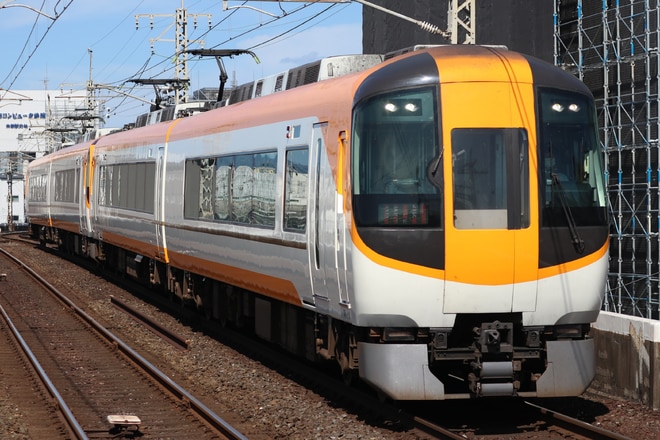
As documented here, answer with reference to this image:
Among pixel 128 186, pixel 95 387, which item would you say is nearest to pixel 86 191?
pixel 128 186

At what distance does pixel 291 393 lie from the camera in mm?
10672

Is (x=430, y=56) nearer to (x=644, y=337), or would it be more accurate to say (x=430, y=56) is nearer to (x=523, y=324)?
(x=523, y=324)

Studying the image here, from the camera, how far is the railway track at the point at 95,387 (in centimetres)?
929

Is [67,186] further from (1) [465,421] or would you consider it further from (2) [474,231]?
(2) [474,231]

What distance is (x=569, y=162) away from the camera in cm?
886

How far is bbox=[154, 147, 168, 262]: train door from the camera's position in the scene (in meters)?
17.0

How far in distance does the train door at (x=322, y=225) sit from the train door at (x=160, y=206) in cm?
727

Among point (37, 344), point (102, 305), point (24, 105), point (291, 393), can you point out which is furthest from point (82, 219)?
point (24, 105)

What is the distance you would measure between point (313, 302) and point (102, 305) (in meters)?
10.2

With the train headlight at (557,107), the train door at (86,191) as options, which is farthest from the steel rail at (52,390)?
the train door at (86,191)

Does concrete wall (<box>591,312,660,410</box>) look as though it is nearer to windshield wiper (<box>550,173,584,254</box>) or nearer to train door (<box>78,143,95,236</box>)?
windshield wiper (<box>550,173,584,254</box>)

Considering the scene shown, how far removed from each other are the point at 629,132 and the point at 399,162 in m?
15.5

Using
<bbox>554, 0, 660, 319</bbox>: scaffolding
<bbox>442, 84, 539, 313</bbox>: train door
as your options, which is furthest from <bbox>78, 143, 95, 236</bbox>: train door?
<bbox>442, 84, 539, 313</bbox>: train door

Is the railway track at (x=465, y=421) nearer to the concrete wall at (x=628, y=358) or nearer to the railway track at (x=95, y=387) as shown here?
the concrete wall at (x=628, y=358)
